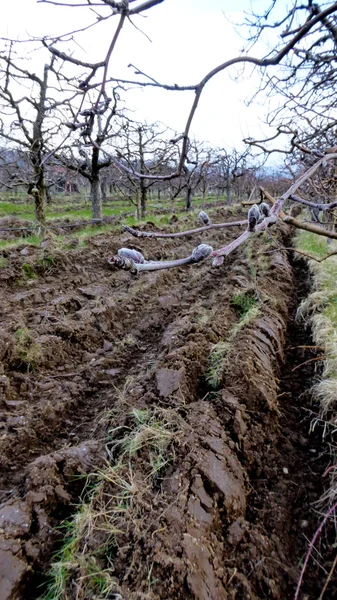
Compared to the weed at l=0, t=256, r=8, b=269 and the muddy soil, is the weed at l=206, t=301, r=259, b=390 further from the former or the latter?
the weed at l=0, t=256, r=8, b=269

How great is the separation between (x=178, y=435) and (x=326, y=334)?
2.28 m

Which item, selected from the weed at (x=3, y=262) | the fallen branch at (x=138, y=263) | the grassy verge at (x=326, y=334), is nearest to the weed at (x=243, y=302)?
the grassy verge at (x=326, y=334)

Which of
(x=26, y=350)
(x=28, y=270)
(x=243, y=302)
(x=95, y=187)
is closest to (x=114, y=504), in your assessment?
(x=26, y=350)

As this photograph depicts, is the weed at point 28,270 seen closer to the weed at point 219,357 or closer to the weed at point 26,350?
the weed at point 26,350

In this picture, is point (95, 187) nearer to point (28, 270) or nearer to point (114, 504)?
point (28, 270)

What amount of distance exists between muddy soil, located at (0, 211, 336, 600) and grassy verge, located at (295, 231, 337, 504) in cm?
16

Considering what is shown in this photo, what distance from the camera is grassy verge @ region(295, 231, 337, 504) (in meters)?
2.67

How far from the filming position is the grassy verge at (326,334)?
267cm

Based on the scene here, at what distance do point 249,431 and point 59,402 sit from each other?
173 centimetres

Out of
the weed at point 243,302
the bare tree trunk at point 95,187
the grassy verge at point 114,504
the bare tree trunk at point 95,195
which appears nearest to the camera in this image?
the grassy verge at point 114,504

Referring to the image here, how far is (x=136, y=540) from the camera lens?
1.72 m

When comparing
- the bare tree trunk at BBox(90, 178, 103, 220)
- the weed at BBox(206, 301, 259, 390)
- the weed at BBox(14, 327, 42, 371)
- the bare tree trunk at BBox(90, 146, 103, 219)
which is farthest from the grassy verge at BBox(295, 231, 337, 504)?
the bare tree trunk at BBox(90, 178, 103, 220)

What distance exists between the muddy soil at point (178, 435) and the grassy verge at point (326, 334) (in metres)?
0.16

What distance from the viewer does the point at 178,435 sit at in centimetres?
234
